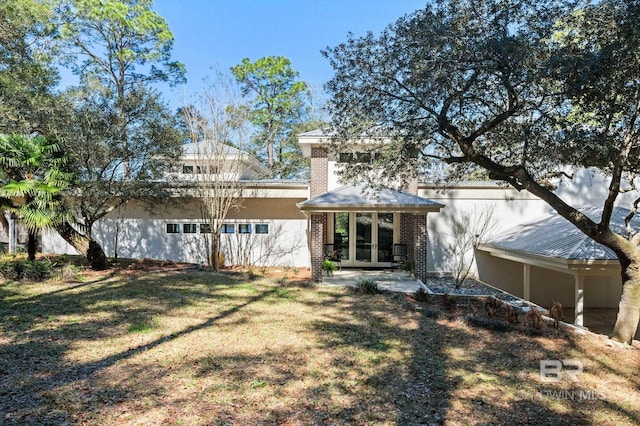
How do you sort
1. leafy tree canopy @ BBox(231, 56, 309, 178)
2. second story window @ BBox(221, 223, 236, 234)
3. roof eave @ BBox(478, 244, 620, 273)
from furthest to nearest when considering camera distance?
leafy tree canopy @ BBox(231, 56, 309, 178)
second story window @ BBox(221, 223, 236, 234)
roof eave @ BBox(478, 244, 620, 273)

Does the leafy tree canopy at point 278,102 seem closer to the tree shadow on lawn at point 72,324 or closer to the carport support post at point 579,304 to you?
the tree shadow on lawn at point 72,324

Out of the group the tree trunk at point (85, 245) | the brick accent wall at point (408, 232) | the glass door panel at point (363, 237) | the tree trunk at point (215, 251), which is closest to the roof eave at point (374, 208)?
the brick accent wall at point (408, 232)

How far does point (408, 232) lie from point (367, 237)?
1.59 m

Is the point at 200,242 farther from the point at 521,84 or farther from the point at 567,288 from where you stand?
the point at 567,288

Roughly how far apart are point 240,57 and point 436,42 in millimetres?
25478

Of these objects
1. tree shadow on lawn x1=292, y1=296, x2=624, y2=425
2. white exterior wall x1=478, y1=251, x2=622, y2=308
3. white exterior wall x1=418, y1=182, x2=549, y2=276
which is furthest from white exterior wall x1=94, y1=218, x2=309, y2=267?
white exterior wall x1=478, y1=251, x2=622, y2=308

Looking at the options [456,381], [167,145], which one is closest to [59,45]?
[167,145]

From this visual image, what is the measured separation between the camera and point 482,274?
49.1 feet

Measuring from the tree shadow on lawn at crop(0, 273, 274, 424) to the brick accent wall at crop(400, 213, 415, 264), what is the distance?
19.1 ft

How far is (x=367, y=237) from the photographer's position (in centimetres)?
1471

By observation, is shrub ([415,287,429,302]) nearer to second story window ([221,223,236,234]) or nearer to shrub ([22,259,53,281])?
second story window ([221,223,236,234])

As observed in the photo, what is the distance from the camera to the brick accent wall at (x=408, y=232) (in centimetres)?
1370

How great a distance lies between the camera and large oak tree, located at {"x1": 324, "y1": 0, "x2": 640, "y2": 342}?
20.7ft

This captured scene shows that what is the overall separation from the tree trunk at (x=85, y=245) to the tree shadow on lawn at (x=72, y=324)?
63.6 inches
